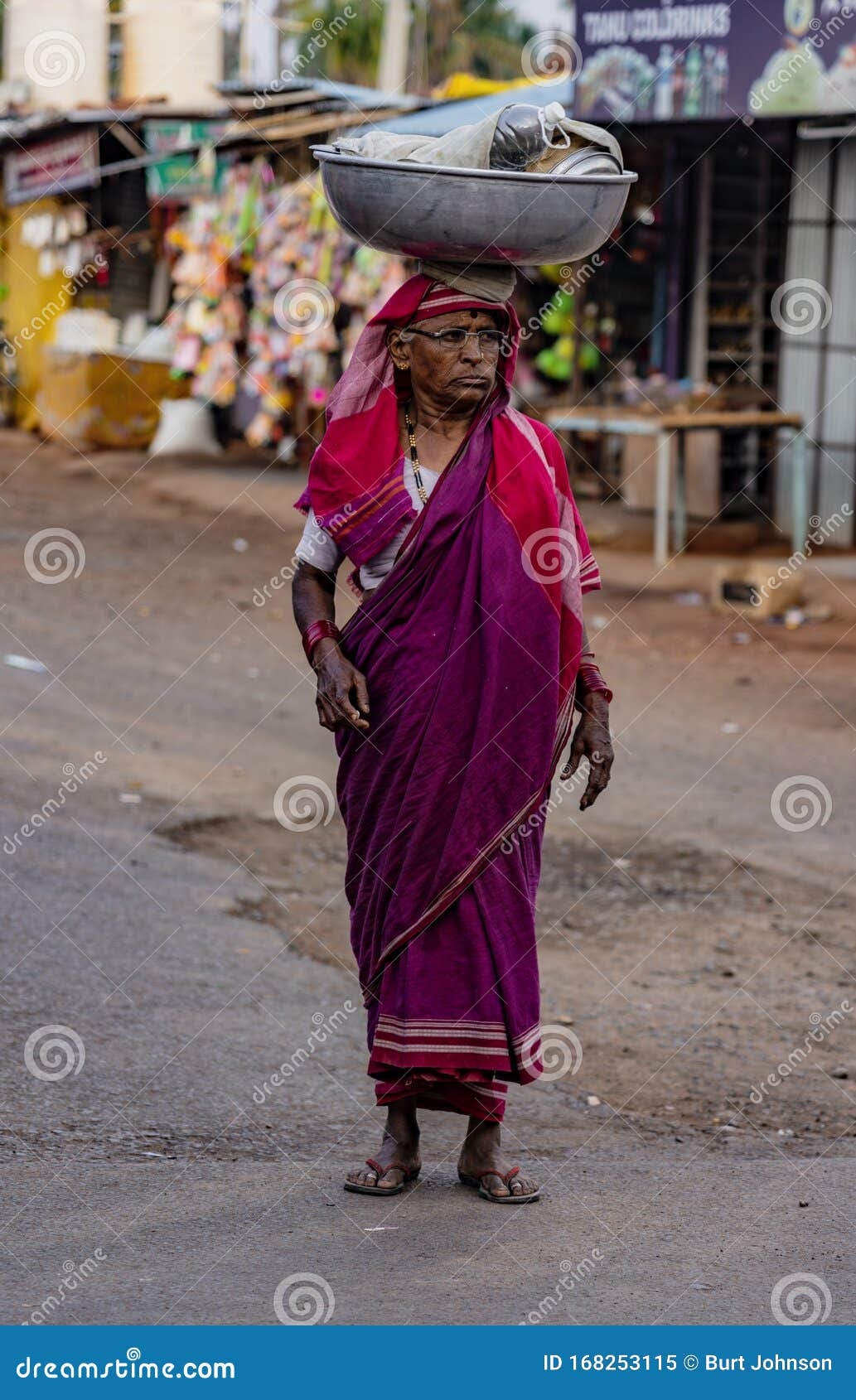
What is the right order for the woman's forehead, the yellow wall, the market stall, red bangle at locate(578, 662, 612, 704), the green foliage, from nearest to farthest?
the woman's forehead → red bangle at locate(578, 662, 612, 704) → the market stall → the yellow wall → the green foliage

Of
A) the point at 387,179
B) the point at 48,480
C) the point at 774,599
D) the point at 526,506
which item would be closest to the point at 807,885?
the point at 526,506

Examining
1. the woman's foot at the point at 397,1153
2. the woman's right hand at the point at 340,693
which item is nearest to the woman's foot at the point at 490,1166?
the woman's foot at the point at 397,1153

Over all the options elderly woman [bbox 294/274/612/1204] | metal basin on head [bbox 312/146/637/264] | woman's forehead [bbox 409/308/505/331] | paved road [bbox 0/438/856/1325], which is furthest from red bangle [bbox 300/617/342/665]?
paved road [bbox 0/438/856/1325]

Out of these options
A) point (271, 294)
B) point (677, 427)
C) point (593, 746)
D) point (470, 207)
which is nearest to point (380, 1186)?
point (593, 746)

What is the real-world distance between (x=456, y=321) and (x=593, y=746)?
2.87ft

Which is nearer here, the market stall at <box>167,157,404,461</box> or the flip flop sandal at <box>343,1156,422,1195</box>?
the flip flop sandal at <box>343,1156,422,1195</box>

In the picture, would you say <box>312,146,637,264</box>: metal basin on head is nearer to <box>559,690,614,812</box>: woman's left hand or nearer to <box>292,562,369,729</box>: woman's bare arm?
<box>292,562,369,729</box>: woman's bare arm

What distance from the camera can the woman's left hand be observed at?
3.36m

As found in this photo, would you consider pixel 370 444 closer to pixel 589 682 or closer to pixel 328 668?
pixel 328 668

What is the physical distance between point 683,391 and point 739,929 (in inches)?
300

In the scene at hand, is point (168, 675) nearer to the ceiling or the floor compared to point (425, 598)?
nearer to the floor

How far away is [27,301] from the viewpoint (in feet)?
76.2

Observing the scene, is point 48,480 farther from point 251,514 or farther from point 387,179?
point 387,179

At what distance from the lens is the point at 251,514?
14070 millimetres
